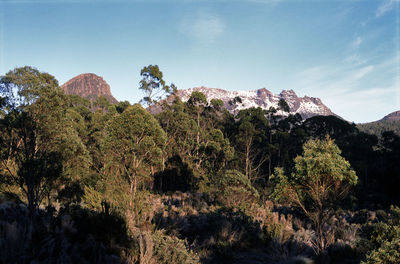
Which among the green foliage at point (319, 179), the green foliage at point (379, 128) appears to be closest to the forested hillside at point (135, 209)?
the green foliage at point (319, 179)

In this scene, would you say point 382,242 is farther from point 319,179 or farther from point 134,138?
point 134,138

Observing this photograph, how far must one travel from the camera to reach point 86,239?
16.7 ft

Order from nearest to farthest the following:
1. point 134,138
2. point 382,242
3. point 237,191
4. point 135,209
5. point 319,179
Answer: point 382,242 < point 319,179 < point 135,209 < point 134,138 < point 237,191

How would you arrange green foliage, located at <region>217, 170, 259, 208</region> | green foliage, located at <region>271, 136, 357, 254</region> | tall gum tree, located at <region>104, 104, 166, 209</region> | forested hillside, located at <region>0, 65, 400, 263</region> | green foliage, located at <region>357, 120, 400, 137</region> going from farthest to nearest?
green foliage, located at <region>357, 120, 400, 137</region> < green foliage, located at <region>217, 170, 259, 208</region> < tall gum tree, located at <region>104, 104, 166, 209</region> < green foliage, located at <region>271, 136, 357, 254</region> < forested hillside, located at <region>0, 65, 400, 263</region>

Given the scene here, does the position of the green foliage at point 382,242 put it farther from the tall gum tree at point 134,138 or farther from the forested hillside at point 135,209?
the tall gum tree at point 134,138

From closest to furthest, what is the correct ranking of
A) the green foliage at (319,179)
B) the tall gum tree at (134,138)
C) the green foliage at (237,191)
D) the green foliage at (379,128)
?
the green foliage at (319,179)
the tall gum tree at (134,138)
the green foliage at (237,191)
the green foliage at (379,128)

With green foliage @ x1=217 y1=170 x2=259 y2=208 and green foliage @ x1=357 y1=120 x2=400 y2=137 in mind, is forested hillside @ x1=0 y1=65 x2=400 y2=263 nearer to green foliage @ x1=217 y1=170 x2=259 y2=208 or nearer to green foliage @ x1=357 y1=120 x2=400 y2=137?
green foliage @ x1=217 y1=170 x2=259 y2=208

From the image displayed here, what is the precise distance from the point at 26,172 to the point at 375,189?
136 ft

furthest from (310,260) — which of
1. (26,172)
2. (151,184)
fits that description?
(151,184)

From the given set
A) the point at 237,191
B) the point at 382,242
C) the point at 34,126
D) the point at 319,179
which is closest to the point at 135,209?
the point at 34,126

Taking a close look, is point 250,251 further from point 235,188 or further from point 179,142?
point 179,142

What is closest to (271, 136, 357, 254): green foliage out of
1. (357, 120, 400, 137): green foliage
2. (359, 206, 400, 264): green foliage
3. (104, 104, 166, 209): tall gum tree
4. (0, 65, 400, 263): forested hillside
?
(0, 65, 400, 263): forested hillside

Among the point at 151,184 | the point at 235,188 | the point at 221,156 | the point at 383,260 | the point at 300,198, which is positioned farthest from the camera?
the point at 221,156

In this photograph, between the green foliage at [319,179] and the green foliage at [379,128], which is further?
the green foliage at [379,128]
